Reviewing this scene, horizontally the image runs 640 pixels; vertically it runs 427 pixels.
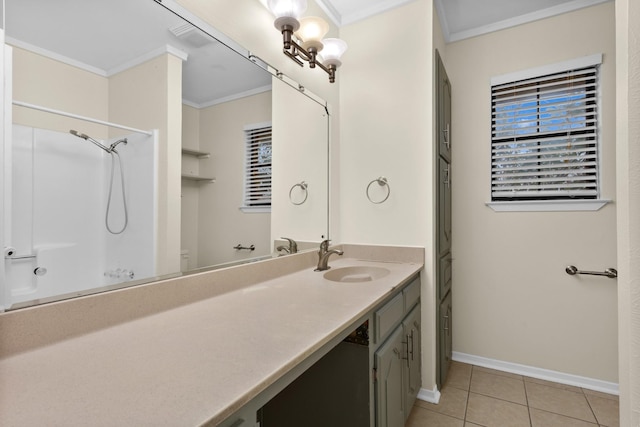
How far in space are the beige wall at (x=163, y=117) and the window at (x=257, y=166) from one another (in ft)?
1.25

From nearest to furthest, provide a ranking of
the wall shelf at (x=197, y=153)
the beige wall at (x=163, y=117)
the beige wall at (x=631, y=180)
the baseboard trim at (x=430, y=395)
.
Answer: the beige wall at (x=631, y=180)
the beige wall at (x=163, y=117)
the wall shelf at (x=197, y=153)
the baseboard trim at (x=430, y=395)

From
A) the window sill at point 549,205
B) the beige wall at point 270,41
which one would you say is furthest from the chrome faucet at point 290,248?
the window sill at point 549,205

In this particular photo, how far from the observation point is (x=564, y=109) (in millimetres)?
2221

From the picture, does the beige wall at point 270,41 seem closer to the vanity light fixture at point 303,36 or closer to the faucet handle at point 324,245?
the vanity light fixture at point 303,36

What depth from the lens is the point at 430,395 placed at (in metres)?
2.00

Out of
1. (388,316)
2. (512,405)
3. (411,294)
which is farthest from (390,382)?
(512,405)

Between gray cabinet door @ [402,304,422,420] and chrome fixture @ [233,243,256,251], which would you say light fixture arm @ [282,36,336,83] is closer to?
chrome fixture @ [233,243,256,251]

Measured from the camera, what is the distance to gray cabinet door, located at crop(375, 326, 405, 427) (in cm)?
129

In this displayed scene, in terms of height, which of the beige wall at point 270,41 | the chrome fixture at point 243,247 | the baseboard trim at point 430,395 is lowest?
the baseboard trim at point 430,395

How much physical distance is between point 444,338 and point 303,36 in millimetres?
2169

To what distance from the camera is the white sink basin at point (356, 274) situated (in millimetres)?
1871

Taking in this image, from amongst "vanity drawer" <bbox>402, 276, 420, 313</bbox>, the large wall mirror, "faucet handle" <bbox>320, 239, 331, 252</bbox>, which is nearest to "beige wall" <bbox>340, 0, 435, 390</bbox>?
"vanity drawer" <bbox>402, 276, 420, 313</bbox>

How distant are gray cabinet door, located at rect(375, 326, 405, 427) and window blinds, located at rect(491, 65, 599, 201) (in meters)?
1.60

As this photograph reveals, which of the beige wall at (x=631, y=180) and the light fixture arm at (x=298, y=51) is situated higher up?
the light fixture arm at (x=298, y=51)
